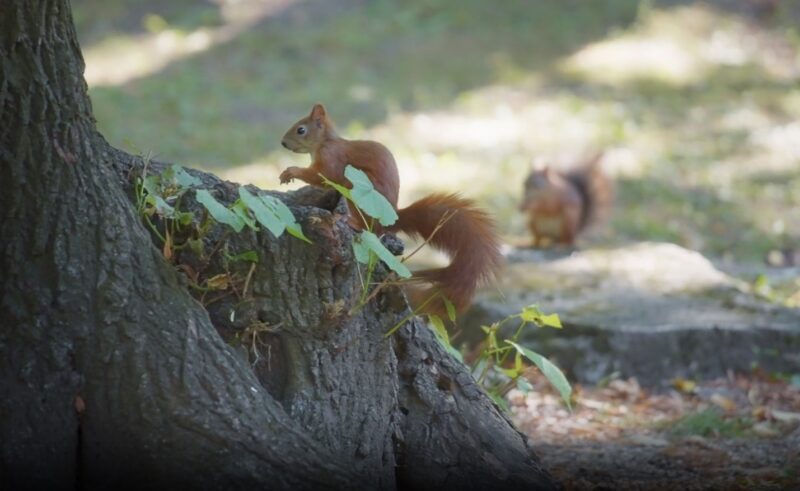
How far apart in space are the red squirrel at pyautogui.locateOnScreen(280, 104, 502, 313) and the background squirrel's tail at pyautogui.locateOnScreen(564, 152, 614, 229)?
11.4 ft

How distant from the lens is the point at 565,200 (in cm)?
648

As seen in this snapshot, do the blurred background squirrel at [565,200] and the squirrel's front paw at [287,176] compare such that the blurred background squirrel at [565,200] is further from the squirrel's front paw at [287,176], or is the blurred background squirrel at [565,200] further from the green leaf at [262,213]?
the green leaf at [262,213]

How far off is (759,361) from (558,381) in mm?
2065

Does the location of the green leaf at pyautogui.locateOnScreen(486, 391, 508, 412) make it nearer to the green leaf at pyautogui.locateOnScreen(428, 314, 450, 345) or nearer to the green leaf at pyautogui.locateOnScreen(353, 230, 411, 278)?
the green leaf at pyautogui.locateOnScreen(428, 314, 450, 345)

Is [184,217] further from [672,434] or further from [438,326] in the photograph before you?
[672,434]

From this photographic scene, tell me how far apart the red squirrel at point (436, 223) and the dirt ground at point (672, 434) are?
621 millimetres

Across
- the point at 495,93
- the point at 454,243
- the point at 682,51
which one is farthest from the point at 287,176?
the point at 682,51

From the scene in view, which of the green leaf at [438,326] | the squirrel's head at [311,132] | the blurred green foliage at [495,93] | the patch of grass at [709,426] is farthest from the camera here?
the blurred green foliage at [495,93]

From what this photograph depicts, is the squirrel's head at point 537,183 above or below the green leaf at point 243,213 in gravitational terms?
above

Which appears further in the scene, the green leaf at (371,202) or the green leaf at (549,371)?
the green leaf at (549,371)

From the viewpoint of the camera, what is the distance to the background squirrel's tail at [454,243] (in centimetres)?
293

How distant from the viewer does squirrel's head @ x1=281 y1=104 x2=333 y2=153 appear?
3637mm

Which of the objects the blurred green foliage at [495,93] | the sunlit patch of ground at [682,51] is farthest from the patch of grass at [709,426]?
the sunlit patch of ground at [682,51]

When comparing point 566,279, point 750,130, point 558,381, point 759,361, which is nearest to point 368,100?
point 750,130
